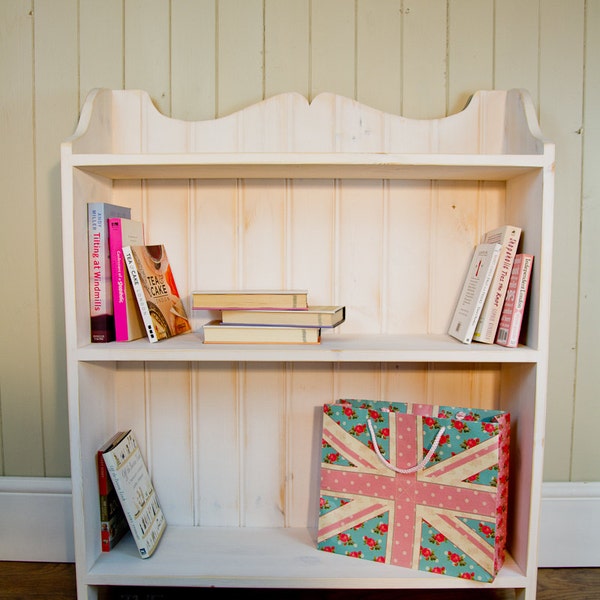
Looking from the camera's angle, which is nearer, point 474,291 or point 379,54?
point 474,291

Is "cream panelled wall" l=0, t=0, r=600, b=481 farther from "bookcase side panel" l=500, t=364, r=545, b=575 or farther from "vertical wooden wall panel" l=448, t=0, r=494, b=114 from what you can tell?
"bookcase side panel" l=500, t=364, r=545, b=575

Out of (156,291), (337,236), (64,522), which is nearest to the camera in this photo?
(156,291)

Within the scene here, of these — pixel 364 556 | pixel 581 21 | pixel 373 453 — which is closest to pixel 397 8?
pixel 581 21

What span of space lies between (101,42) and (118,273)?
0.59 m

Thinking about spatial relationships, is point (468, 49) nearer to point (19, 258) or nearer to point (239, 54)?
point (239, 54)

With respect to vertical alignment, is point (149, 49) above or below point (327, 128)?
above

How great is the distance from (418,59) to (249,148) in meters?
0.45

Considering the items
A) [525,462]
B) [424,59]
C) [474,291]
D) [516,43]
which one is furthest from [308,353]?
[516,43]

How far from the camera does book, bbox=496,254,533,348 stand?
3.56 feet

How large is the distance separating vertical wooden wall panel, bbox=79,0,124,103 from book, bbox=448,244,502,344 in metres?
0.93

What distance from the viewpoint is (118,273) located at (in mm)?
1124

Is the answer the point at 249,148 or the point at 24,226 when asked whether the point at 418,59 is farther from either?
the point at 24,226

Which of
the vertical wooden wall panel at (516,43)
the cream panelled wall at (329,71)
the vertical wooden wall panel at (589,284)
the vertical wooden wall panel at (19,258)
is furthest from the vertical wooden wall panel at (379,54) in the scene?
the vertical wooden wall panel at (19,258)

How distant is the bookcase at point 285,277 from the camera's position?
1.19m
